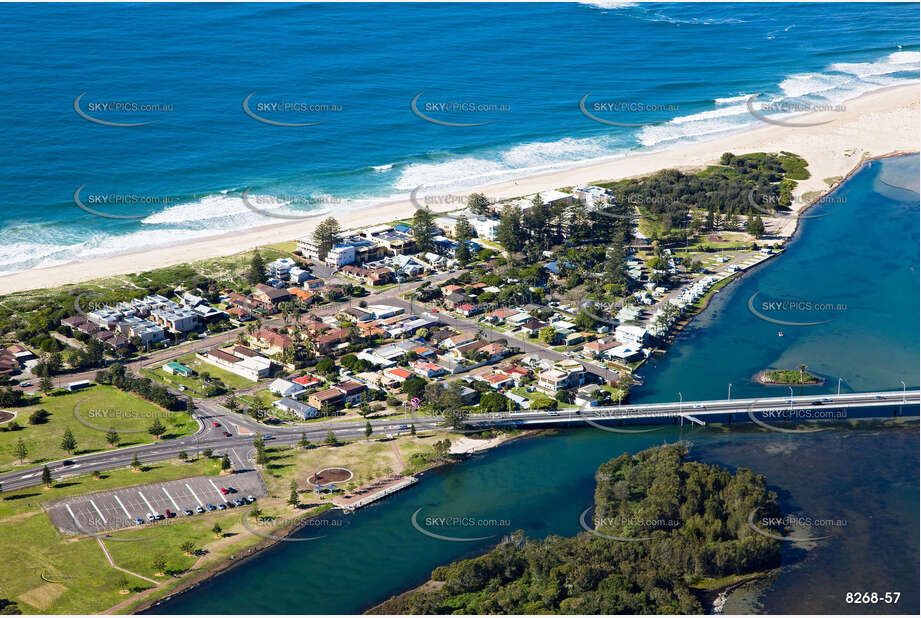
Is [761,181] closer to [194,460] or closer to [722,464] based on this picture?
[722,464]

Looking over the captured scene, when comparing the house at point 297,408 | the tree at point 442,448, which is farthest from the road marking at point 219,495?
the tree at point 442,448

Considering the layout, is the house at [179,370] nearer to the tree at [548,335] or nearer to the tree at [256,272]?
the tree at [256,272]

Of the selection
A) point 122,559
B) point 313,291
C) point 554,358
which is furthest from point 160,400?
point 554,358

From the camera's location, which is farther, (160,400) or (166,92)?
(166,92)

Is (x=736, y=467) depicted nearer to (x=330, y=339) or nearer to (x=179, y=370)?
(x=330, y=339)

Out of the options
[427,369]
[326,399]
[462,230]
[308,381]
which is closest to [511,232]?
[462,230]

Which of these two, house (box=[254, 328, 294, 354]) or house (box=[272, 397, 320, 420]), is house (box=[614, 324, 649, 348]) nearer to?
house (box=[272, 397, 320, 420])

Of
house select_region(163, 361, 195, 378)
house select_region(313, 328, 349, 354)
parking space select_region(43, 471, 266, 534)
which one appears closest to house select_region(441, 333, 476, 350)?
house select_region(313, 328, 349, 354)
